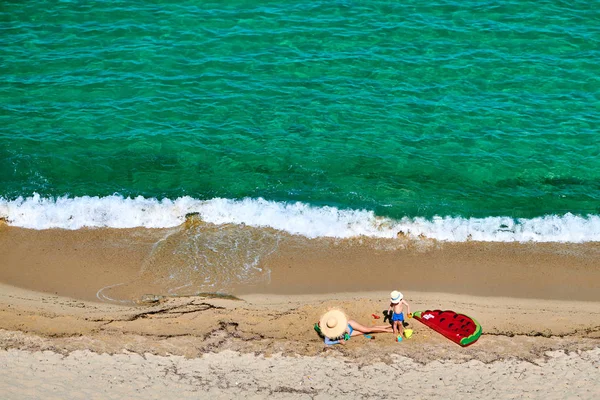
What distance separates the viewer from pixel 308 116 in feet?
73.7

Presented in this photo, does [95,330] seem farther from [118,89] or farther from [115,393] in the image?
[118,89]

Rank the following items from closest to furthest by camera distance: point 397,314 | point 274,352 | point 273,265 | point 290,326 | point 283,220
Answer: point 274,352 → point 397,314 → point 290,326 → point 273,265 → point 283,220

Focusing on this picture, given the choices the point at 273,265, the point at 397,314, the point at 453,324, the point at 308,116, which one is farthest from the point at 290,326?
the point at 308,116

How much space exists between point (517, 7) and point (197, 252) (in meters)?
16.0

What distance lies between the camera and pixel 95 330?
1556 centimetres

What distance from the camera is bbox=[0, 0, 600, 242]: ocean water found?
768 inches

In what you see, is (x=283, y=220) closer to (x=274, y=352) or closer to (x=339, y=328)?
(x=339, y=328)

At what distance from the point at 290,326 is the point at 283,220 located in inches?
159

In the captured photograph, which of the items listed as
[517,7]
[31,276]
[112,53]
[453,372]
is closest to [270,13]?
[112,53]

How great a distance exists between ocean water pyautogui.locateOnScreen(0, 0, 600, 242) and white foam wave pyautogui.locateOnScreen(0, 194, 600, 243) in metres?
0.05

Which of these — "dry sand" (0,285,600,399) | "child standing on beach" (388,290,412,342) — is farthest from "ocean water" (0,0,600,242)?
"child standing on beach" (388,290,412,342)

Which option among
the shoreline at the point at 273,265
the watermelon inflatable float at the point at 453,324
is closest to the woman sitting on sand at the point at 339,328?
the watermelon inflatable float at the point at 453,324

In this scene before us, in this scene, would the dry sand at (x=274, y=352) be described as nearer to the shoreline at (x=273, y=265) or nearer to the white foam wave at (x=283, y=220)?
the shoreline at (x=273, y=265)

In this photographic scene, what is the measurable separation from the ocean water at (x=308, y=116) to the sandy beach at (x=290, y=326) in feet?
3.54
